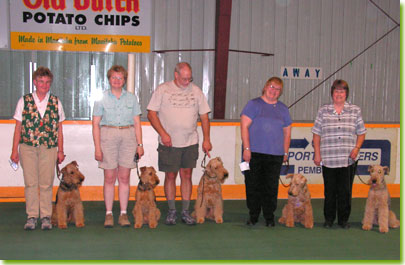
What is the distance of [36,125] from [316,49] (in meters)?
7.24

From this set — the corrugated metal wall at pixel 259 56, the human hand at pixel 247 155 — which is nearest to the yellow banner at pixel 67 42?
the corrugated metal wall at pixel 259 56

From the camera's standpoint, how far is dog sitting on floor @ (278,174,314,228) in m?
4.21

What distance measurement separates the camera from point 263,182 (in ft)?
14.1

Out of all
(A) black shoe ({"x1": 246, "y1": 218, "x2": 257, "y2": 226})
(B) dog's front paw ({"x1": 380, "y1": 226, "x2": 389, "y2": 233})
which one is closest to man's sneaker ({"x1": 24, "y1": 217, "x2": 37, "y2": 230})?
(A) black shoe ({"x1": 246, "y1": 218, "x2": 257, "y2": 226})

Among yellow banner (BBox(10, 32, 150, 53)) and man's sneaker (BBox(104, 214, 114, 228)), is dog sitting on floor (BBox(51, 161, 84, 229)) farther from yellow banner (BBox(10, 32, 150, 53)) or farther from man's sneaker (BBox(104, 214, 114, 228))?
yellow banner (BBox(10, 32, 150, 53))

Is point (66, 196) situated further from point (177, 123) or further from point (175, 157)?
point (177, 123)

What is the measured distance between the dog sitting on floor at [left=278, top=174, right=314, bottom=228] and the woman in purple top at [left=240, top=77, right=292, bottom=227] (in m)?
0.16

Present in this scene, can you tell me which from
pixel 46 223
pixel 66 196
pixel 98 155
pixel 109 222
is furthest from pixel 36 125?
pixel 109 222

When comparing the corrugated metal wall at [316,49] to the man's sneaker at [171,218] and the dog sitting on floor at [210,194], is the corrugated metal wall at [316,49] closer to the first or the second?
the dog sitting on floor at [210,194]

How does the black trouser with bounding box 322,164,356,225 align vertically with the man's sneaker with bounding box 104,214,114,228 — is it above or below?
above

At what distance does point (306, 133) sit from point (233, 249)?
2505 millimetres

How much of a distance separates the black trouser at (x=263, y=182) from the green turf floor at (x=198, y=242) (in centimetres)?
19

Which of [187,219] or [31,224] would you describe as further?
[187,219]

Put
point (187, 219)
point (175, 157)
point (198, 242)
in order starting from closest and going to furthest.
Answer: point (198, 242), point (175, 157), point (187, 219)
